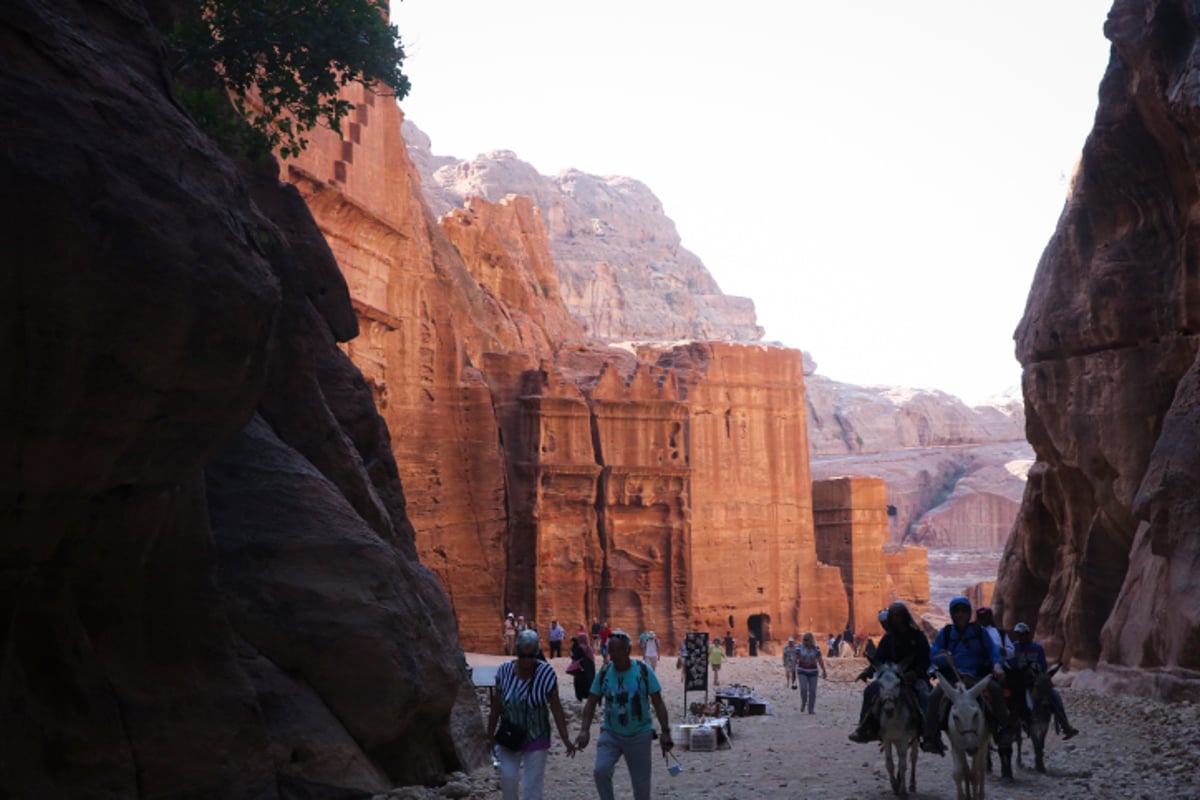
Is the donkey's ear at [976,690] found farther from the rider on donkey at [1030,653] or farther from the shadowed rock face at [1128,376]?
the shadowed rock face at [1128,376]

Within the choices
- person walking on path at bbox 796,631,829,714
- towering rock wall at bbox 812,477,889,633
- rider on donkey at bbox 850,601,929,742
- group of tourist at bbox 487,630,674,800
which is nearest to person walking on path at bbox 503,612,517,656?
person walking on path at bbox 796,631,829,714

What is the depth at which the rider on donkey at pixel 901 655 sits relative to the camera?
33.4 feet

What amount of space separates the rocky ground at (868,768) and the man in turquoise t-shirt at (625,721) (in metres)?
2.46

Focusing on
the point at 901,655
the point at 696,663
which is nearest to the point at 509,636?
the point at 696,663

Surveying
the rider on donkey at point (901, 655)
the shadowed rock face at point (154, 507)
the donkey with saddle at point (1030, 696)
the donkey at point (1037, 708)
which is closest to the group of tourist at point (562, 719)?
the shadowed rock face at point (154, 507)

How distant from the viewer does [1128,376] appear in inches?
926

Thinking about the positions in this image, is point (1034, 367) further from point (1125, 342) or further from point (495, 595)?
point (495, 595)

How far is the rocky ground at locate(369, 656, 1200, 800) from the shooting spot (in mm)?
10688

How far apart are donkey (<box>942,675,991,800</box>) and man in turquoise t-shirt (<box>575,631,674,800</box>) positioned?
2.31 m

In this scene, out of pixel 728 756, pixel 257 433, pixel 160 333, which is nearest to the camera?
pixel 160 333

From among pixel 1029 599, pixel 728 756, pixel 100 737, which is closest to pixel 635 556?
pixel 1029 599

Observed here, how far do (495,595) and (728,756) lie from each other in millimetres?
23662

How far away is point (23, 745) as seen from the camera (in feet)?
25.3

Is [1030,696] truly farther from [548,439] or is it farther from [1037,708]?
[548,439]
